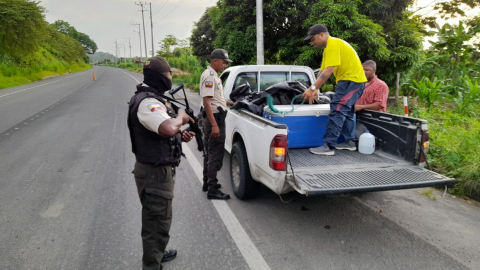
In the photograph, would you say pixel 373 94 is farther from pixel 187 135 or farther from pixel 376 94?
pixel 187 135

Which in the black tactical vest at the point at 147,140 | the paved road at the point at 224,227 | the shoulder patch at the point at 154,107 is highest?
the shoulder patch at the point at 154,107

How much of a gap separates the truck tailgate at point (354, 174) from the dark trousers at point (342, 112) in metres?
0.29

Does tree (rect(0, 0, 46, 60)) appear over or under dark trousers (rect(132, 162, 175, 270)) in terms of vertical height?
over

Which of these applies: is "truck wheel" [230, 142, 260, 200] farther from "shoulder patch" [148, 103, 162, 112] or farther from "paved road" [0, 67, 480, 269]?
"shoulder patch" [148, 103, 162, 112]

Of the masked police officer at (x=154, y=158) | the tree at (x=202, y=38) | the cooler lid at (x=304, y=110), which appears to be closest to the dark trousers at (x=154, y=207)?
the masked police officer at (x=154, y=158)

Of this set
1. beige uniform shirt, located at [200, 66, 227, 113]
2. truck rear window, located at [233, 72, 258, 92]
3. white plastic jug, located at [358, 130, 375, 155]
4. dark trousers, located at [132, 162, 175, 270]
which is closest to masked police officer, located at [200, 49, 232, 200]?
beige uniform shirt, located at [200, 66, 227, 113]

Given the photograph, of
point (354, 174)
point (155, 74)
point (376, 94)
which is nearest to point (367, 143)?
point (354, 174)

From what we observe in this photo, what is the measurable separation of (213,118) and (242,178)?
32.7 inches

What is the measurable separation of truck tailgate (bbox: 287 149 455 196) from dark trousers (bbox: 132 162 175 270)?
1179 mm

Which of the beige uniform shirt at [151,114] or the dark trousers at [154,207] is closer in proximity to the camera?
the beige uniform shirt at [151,114]

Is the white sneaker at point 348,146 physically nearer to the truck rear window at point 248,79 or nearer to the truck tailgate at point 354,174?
the truck tailgate at point 354,174

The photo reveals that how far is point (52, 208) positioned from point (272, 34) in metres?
10.5

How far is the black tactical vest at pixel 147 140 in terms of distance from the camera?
8.05 feet

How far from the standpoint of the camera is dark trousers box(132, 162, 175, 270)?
2553 millimetres
